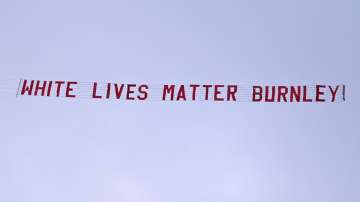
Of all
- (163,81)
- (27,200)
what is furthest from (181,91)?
(27,200)

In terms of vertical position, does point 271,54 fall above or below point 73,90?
above

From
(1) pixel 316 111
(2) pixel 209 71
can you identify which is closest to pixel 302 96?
(1) pixel 316 111

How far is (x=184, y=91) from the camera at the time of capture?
6.96 meters

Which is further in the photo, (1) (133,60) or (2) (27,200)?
(1) (133,60)

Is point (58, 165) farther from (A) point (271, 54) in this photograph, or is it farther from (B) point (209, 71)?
(A) point (271, 54)

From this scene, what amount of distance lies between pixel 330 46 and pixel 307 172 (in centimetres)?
167

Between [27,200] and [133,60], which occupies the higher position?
[133,60]

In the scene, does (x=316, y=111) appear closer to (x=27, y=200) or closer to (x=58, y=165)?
(x=58, y=165)

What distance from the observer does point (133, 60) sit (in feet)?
23.5

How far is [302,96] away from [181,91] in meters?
1.53

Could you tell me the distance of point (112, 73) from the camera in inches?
280

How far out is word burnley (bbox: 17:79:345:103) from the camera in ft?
22.2

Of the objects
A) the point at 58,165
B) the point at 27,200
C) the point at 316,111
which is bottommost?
the point at 27,200

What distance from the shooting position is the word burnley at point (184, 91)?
22.2 feet
